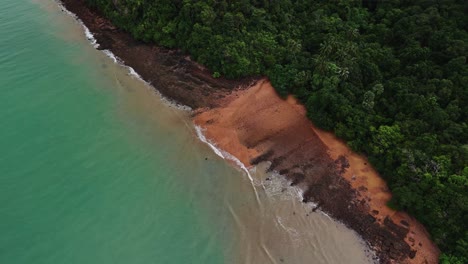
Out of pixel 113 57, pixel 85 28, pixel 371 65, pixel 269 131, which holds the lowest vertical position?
pixel 113 57

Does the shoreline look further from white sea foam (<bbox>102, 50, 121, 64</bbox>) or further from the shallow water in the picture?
the shallow water

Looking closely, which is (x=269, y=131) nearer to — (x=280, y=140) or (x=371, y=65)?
(x=280, y=140)

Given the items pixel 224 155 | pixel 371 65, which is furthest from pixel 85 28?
pixel 371 65

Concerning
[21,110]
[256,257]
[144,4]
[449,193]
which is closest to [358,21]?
[449,193]

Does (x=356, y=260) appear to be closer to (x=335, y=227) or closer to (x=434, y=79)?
(x=335, y=227)

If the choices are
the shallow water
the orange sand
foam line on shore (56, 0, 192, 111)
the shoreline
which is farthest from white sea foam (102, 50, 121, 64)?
the orange sand
